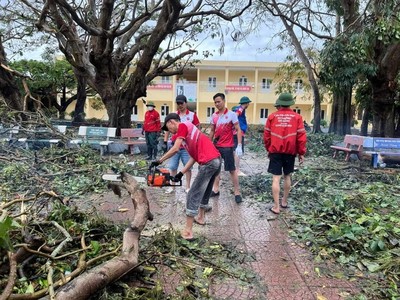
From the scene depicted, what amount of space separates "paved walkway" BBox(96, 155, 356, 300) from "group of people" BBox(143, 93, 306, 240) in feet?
1.00

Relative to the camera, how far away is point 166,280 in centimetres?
330

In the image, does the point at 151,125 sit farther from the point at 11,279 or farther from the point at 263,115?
the point at 263,115

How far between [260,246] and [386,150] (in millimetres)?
6929

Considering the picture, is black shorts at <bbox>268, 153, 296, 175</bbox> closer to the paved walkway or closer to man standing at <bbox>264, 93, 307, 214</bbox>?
man standing at <bbox>264, 93, 307, 214</bbox>

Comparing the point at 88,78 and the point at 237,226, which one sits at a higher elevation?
the point at 88,78

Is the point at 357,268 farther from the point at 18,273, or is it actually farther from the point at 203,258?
the point at 18,273

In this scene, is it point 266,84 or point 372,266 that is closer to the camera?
point 372,266

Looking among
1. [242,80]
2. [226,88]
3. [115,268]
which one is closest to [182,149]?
[115,268]

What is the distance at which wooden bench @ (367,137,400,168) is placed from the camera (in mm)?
9422

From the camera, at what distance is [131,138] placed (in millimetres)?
11953

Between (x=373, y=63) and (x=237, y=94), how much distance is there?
2506 centimetres

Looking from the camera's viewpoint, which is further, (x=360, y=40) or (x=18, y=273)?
(x=360, y=40)

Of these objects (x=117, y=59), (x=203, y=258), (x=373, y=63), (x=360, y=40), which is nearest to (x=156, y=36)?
(x=117, y=59)

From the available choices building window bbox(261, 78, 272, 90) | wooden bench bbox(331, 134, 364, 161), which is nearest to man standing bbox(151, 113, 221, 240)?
wooden bench bbox(331, 134, 364, 161)
